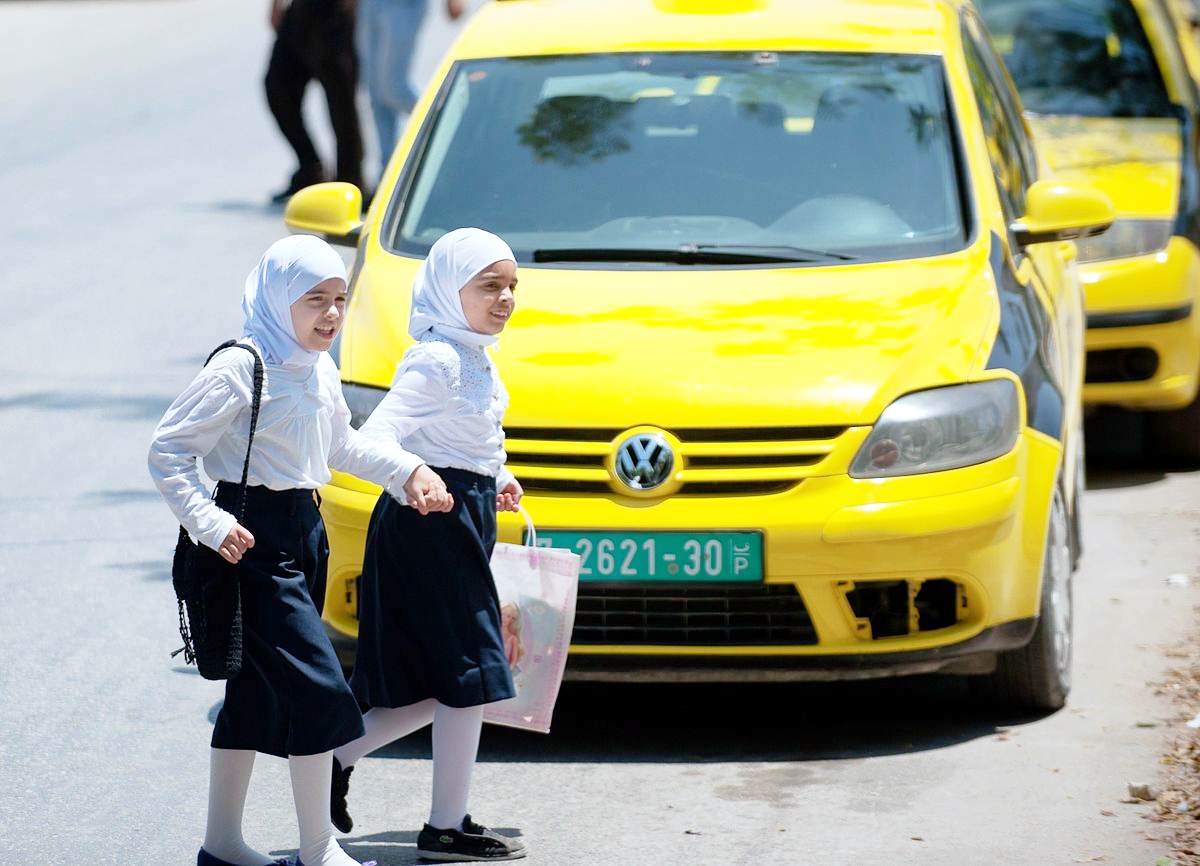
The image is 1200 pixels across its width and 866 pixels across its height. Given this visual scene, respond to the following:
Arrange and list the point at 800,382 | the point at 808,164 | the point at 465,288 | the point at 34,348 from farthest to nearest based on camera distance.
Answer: the point at 34,348, the point at 808,164, the point at 800,382, the point at 465,288

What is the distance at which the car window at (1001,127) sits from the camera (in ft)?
23.3

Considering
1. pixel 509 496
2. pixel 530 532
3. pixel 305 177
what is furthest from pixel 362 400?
pixel 305 177

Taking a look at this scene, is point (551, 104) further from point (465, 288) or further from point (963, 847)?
point (963, 847)

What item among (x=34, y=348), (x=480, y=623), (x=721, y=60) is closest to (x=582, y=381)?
(x=480, y=623)

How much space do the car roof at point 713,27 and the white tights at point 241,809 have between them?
3169 mm

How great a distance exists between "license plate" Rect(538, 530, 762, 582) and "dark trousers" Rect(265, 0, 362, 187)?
8727mm

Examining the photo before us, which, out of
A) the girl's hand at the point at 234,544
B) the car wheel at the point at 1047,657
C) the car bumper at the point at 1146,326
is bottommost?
the car bumper at the point at 1146,326

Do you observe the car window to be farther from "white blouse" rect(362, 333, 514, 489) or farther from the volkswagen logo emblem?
"white blouse" rect(362, 333, 514, 489)

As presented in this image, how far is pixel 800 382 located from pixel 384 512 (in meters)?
1.18

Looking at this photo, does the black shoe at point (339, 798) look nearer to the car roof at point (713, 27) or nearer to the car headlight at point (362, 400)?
the car headlight at point (362, 400)

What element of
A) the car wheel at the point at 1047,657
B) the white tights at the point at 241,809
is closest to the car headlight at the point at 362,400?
the white tights at the point at 241,809

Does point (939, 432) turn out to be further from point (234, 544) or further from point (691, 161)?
point (234, 544)

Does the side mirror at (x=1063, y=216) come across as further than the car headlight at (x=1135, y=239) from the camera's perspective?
No

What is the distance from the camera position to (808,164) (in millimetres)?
6805
